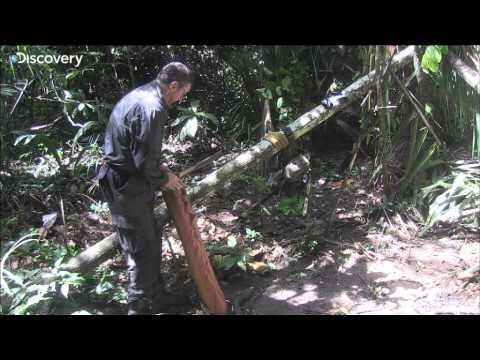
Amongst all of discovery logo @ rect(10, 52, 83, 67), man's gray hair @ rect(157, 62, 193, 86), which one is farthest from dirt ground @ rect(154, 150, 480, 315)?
discovery logo @ rect(10, 52, 83, 67)

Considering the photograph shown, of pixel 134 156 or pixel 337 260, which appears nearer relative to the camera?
pixel 134 156

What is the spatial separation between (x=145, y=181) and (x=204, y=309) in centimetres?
103

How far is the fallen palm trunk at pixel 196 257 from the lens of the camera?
10.5 feet

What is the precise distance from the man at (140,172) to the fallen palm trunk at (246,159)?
0.17m

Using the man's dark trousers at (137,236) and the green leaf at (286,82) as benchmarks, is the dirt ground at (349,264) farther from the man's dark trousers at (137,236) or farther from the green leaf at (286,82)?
the green leaf at (286,82)

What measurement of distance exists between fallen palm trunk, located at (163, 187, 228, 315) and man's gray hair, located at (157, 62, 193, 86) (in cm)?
73

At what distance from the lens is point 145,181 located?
302 cm

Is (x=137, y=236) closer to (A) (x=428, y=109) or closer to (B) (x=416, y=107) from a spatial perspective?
(B) (x=416, y=107)

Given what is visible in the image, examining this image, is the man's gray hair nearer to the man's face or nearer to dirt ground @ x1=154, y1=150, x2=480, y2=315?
the man's face

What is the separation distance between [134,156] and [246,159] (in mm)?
1083

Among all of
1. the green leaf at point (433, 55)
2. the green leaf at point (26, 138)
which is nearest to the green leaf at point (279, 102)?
the green leaf at point (433, 55)

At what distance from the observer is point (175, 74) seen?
292 cm

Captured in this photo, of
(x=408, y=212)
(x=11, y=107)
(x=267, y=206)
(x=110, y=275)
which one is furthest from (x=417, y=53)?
(x=11, y=107)

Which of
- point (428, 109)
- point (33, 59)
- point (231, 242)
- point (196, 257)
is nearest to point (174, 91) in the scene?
point (196, 257)
